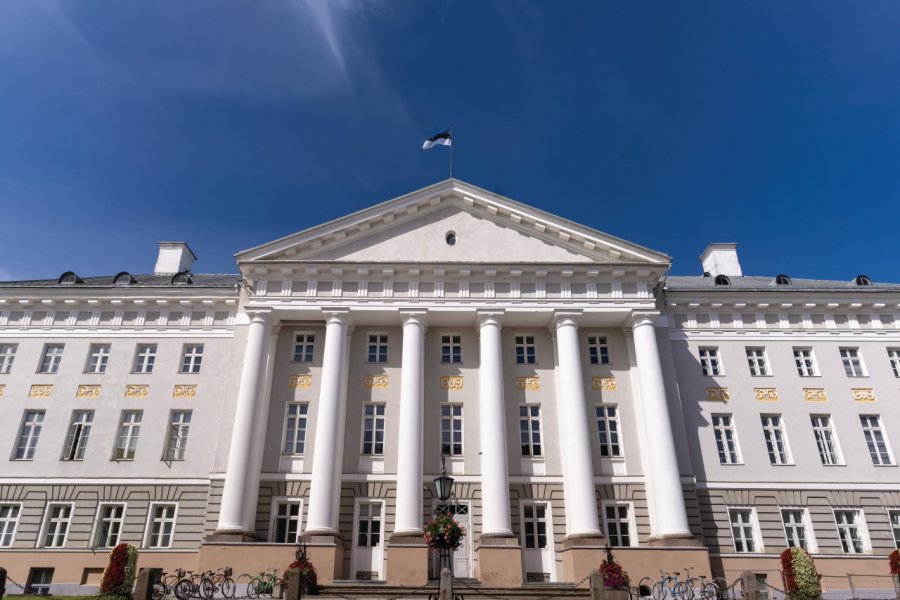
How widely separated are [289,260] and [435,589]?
14.8 metres

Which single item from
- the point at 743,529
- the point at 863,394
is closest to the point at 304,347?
the point at 743,529

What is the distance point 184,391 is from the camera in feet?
92.0

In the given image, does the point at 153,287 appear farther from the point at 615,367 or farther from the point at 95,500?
the point at 615,367

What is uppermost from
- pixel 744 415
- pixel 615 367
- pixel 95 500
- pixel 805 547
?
pixel 615 367

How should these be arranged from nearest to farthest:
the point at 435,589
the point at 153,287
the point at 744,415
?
1. the point at 435,589
2. the point at 744,415
3. the point at 153,287

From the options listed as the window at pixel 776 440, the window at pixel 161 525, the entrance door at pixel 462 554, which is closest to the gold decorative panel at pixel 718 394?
the window at pixel 776 440

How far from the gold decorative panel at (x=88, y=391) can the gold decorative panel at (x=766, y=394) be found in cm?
2900

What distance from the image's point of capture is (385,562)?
24.8 m

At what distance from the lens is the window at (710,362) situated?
93.6 feet

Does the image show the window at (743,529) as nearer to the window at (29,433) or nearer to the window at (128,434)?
the window at (128,434)

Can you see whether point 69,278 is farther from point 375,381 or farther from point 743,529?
point 743,529

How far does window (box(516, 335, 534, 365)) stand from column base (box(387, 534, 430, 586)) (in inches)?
359

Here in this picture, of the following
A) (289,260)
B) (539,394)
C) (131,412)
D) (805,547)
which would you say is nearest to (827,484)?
(805,547)

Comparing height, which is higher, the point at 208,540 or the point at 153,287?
the point at 153,287
